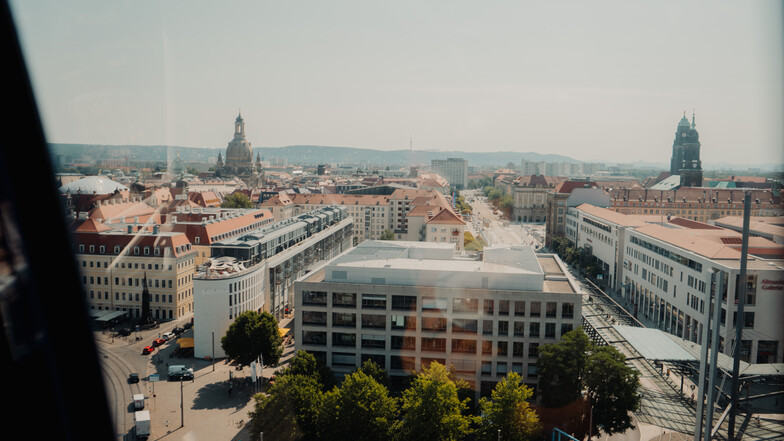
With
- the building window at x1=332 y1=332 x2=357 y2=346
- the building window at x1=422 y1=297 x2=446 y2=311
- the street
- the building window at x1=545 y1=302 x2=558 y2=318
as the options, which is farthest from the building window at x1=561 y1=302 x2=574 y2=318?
the street

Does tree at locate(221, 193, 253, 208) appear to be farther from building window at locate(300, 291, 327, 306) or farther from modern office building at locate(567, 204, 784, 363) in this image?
building window at locate(300, 291, 327, 306)

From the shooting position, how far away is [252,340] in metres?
13.5

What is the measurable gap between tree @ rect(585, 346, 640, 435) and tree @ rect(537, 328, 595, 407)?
291mm

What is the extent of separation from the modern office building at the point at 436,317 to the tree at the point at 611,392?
1416 mm

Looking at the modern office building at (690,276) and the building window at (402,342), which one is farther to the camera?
the modern office building at (690,276)

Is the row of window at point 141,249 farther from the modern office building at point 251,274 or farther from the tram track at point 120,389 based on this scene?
the tram track at point 120,389

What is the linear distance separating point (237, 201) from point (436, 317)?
2855 cm

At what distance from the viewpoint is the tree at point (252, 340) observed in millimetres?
13492

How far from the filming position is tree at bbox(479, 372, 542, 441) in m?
9.37

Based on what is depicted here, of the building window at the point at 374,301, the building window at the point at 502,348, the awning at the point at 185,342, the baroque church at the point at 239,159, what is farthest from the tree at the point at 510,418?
the baroque church at the point at 239,159

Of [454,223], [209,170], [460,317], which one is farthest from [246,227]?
[209,170]

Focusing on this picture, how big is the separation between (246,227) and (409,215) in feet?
33.7

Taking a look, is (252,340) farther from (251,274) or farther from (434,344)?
(434,344)

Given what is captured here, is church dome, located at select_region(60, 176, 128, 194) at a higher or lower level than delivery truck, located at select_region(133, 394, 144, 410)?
higher
